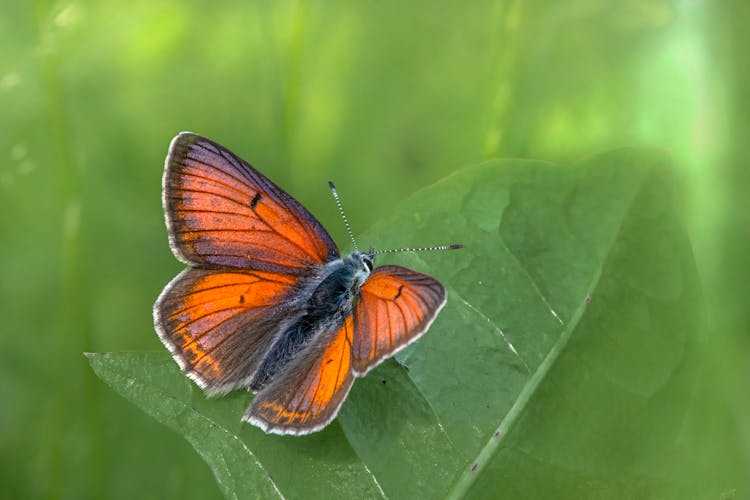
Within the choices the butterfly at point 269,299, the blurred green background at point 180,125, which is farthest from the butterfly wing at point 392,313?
the blurred green background at point 180,125

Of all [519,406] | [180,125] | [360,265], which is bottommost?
[519,406]

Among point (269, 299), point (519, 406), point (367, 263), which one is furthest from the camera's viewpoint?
point (269, 299)

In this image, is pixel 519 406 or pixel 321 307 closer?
pixel 519 406

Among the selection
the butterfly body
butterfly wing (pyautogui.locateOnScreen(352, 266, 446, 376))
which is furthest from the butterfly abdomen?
butterfly wing (pyautogui.locateOnScreen(352, 266, 446, 376))

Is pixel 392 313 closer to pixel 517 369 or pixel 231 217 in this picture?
pixel 517 369

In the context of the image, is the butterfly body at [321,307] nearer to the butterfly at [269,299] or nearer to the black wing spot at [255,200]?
the butterfly at [269,299]

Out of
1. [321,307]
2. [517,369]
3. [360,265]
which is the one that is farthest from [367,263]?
[517,369]
